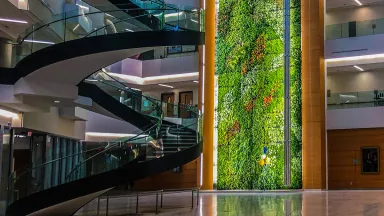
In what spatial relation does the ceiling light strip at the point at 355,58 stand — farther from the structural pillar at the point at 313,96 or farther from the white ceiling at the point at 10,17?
the white ceiling at the point at 10,17

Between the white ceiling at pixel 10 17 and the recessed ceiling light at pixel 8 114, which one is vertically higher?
the white ceiling at pixel 10 17

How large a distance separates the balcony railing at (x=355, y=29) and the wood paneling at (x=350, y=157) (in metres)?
4.53

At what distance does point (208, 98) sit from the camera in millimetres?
23781

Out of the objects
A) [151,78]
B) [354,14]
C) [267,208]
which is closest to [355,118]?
[354,14]

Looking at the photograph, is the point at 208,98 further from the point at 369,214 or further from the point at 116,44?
the point at 369,214

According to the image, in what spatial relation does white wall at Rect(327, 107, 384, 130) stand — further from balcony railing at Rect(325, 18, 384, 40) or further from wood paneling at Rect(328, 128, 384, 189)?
balcony railing at Rect(325, 18, 384, 40)

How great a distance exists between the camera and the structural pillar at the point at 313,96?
2156 cm

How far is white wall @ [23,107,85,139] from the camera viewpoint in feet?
53.7

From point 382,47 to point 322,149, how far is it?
5404mm

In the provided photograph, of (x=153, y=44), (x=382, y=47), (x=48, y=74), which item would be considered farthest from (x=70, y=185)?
(x=382, y=47)

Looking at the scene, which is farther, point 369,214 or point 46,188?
point 46,188

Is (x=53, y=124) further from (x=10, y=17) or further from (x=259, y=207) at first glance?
(x=259, y=207)

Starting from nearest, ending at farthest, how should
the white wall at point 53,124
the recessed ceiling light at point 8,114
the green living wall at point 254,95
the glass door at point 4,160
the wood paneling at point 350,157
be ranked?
the recessed ceiling light at point 8,114 → the white wall at point 53,124 → the glass door at point 4,160 → the green living wall at point 254,95 → the wood paneling at point 350,157

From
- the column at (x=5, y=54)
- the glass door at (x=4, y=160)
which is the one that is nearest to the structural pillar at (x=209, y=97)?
the glass door at (x=4, y=160)
